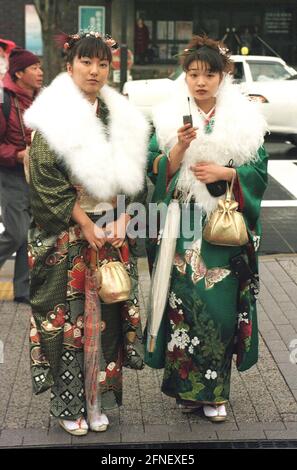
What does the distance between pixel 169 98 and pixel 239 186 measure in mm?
541

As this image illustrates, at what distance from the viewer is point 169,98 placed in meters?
3.99

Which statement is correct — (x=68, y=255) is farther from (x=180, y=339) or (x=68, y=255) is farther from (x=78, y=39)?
(x=78, y=39)

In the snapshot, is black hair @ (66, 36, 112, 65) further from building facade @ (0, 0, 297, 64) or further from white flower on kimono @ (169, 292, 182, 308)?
building facade @ (0, 0, 297, 64)

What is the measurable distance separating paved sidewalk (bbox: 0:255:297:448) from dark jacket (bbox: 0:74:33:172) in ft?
3.57

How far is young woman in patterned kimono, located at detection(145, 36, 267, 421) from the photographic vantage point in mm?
3816

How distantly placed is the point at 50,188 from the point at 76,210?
147mm

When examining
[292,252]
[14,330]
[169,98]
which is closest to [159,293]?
[169,98]

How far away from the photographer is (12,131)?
5562 millimetres

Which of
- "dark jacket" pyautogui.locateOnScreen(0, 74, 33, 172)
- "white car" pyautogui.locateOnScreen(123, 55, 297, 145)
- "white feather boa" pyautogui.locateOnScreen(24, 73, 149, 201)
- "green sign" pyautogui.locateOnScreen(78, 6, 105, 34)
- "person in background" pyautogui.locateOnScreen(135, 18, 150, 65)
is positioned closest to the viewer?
"white feather boa" pyautogui.locateOnScreen(24, 73, 149, 201)

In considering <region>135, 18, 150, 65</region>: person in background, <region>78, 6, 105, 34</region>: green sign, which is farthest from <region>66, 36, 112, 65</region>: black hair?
<region>135, 18, 150, 65</region>: person in background

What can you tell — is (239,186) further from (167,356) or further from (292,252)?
(292,252)

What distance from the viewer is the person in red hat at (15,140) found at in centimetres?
552

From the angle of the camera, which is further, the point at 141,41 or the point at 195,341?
the point at 141,41

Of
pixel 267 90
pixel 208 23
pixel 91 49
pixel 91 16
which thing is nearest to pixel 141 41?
pixel 208 23
